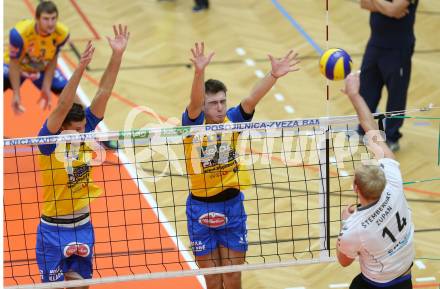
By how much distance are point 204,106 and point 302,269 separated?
2220 mm

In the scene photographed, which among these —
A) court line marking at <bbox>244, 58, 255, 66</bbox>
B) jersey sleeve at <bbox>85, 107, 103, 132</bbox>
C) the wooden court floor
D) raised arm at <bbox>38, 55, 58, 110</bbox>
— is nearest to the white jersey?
the wooden court floor

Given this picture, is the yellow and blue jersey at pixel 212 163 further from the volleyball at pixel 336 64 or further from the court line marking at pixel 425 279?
the court line marking at pixel 425 279

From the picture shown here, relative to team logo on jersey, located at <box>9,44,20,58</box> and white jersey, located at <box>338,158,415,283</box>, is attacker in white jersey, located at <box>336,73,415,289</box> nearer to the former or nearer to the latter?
white jersey, located at <box>338,158,415,283</box>

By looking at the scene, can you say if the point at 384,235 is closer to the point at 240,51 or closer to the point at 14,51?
the point at 14,51

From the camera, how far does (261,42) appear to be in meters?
13.5

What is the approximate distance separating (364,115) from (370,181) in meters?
0.72

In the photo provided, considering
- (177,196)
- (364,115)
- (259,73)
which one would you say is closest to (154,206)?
(177,196)

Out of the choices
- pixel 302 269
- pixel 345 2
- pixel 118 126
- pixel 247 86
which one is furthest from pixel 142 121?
pixel 345 2

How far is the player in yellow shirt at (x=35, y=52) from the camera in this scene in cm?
1023

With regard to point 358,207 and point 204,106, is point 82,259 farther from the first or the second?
point 358,207

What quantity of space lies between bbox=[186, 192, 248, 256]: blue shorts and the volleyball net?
0.22 feet

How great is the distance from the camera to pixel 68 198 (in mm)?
7133

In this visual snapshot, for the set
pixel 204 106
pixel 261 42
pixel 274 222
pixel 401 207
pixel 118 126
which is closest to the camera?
pixel 401 207

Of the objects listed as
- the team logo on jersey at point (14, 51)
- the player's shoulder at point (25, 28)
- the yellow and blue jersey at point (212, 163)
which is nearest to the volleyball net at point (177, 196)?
the yellow and blue jersey at point (212, 163)
